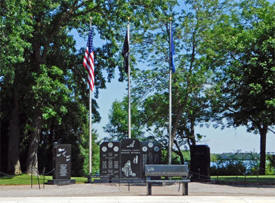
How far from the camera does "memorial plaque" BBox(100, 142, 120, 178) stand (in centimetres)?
2505

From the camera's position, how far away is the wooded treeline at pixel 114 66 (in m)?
27.9

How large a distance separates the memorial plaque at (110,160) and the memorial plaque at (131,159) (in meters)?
0.36

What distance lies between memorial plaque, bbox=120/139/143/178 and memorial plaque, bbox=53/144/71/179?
2674mm

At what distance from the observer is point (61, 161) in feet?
80.5

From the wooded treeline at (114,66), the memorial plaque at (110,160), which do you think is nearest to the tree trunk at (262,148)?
the wooded treeline at (114,66)

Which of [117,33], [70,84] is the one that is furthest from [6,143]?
[117,33]

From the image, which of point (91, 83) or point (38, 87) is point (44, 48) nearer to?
point (38, 87)

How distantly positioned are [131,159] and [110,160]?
111 centimetres

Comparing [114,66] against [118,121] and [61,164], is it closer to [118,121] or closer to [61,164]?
[61,164]

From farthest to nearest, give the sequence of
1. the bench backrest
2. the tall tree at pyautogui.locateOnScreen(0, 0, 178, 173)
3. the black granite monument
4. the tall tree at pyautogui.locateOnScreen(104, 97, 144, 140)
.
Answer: the tall tree at pyautogui.locateOnScreen(104, 97, 144, 140) → the tall tree at pyautogui.locateOnScreen(0, 0, 178, 173) → the black granite monument → the bench backrest

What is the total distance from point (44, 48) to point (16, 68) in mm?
2305
